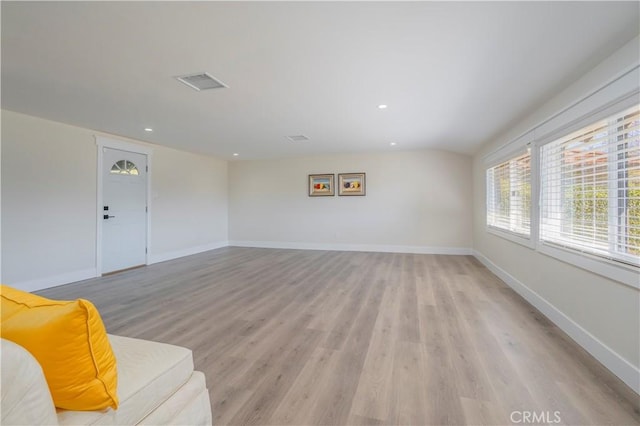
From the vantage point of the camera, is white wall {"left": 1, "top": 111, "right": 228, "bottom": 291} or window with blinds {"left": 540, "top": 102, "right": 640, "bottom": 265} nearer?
window with blinds {"left": 540, "top": 102, "right": 640, "bottom": 265}

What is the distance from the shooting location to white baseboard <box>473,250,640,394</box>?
181 cm

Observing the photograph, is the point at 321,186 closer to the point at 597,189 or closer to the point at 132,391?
the point at 597,189

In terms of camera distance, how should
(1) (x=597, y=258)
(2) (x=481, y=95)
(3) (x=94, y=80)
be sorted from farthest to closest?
1. (2) (x=481, y=95)
2. (3) (x=94, y=80)
3. (1) (x=597, y=258)

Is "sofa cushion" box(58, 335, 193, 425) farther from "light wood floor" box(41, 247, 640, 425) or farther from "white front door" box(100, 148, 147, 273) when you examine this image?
"white front door" box(100, 148, 147, 273)

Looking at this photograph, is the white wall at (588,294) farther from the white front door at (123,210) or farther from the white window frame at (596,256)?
the white front door at (123,210)

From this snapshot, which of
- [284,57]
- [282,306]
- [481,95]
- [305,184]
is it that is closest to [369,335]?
[282,306]

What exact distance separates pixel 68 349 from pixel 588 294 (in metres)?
3.31

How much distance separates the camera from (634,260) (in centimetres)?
188

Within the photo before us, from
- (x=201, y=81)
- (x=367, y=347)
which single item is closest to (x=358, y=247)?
(x=367, y=347)

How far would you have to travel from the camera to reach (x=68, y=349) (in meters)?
0.87

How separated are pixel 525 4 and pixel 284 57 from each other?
5.37 ft

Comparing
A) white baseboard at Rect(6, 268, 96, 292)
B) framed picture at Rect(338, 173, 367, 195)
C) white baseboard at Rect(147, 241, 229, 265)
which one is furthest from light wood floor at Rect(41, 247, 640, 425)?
framed picture at Rect(338, 173, 367, 195)

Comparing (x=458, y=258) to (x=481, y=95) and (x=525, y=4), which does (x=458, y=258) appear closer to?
(x=481, y=95)

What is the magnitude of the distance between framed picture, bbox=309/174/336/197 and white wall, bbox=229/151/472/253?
0.45 ft
